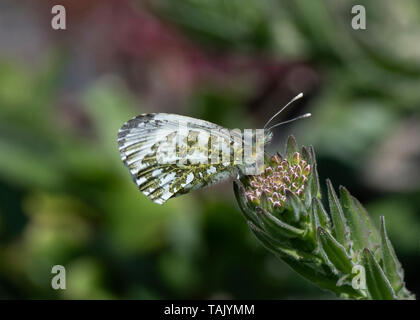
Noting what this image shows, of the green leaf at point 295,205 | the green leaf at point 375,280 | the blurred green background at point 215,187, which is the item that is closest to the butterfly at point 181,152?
the green leaf at point 295,205

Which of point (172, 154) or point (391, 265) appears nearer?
point (391, 265)

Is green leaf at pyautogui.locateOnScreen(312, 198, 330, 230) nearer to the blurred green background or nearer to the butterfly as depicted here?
the butterfly

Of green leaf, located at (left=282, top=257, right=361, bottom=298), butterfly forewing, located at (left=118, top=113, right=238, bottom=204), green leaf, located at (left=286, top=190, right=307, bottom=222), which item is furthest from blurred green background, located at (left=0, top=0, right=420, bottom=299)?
green leaf, located at (left=286, top=190, right=307, bottom=222)

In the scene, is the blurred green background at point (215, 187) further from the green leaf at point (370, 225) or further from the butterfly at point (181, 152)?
the green leaf at point (370, 225)

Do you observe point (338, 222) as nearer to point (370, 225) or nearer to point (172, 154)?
point (370, 225)

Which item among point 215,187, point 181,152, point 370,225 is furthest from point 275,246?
point 215,187
